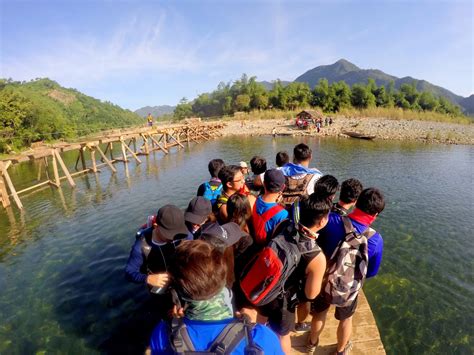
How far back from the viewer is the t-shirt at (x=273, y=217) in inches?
126

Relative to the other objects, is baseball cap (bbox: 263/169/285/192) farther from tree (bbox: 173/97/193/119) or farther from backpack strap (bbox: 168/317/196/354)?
tree (bbox: 173/97/193/119)

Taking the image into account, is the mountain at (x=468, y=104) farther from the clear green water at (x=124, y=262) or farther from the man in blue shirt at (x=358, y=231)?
the man in blue shirt at (x=358, y=231)

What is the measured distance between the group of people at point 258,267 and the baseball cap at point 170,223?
0.01 m

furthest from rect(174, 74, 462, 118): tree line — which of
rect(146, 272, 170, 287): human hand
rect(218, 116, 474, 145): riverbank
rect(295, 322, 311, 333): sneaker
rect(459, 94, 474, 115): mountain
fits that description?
rect(459, 94, 474, 115): mountain

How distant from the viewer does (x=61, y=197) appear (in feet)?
44.0

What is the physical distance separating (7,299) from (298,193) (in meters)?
7.20

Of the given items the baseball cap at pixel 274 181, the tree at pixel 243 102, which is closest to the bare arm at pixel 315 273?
the baseball cap at pixel 274 181

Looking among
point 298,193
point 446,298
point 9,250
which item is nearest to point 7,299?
point 9,250

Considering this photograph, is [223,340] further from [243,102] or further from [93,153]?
[243,102]

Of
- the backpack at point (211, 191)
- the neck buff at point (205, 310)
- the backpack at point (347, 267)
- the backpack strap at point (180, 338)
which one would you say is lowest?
the backpack at point (347, 267)

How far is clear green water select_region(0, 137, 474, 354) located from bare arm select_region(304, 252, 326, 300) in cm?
326

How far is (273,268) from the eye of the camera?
230 centimetres

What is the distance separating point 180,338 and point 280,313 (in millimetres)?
1595

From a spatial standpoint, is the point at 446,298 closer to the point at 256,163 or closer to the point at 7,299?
the point at 256,163
